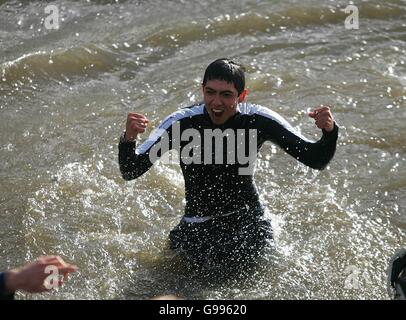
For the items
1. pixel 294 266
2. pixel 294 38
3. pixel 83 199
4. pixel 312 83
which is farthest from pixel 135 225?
pixel 294 38

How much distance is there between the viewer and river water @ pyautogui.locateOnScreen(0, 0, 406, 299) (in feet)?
17.7

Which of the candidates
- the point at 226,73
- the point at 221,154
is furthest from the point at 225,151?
the point at 226,73

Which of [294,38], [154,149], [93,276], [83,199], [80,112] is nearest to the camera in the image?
[154,149]

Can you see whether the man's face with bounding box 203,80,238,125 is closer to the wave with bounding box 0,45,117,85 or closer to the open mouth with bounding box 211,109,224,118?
the open mouth with bounding box 211,109,224,118

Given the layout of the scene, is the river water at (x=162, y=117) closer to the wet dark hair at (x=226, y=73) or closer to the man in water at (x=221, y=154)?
the man in water at (x=221, y=154)

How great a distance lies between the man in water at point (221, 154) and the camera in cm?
489

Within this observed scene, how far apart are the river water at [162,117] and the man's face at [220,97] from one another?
124 centimetres

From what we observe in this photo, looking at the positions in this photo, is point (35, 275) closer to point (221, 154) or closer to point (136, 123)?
point (136, 123)

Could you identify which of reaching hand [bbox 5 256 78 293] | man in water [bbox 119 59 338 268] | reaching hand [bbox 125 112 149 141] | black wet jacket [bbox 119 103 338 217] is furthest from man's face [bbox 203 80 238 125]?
reaching hand [bbox 5 256 78 293]

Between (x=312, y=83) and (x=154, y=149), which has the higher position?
(x=154, y=149)

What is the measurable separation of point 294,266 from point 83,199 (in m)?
2.04

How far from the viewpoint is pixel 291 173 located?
6723 millimetres

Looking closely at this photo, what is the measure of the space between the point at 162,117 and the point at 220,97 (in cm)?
285

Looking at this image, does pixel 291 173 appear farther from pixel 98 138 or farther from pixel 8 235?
pixel 8 235
